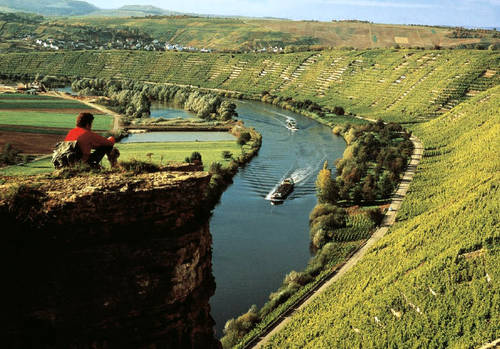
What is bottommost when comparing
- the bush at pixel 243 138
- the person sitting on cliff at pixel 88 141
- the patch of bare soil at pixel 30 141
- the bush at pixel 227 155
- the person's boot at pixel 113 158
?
the patch of bare soil at pixel 30 141

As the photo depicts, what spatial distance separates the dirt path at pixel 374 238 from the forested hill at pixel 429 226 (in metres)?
0.90

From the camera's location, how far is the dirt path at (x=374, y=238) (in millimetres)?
34625

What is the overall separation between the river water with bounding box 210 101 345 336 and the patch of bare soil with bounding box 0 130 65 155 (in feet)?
86.1

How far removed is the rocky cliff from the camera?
9.70m

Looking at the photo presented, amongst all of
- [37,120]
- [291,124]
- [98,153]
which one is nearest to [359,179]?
[291,124]

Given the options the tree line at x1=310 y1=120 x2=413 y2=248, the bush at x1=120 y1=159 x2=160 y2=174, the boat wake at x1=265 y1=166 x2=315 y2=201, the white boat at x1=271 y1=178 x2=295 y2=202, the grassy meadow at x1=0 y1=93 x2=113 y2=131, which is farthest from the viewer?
the grassy meadow at x1=0 y1=93 x2=113 y2=131

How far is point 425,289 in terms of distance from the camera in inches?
1303


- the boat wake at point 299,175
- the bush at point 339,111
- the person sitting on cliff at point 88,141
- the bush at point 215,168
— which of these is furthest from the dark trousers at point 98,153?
the bush at point 339,111

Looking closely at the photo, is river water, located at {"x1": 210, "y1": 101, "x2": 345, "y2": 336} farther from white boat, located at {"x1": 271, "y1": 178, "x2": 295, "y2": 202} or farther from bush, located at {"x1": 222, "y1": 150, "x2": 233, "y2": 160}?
bush, located at {"x1": 222, "y1": 150, "x2": 233, "y2": 160}

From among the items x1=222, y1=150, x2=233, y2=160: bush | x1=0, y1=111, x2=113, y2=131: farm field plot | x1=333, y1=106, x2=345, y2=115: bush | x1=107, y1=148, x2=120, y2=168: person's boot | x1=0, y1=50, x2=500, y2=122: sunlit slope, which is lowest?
x1=0, y1=111, x2=113, y2=131: farm field plot

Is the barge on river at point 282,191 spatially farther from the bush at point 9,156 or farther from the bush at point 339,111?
the bush at point 339,111

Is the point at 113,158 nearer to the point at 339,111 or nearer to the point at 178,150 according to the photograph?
the point at 178,150

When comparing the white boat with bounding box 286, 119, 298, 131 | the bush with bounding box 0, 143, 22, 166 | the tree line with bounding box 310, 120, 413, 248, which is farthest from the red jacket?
the white boat with bounding box 286, 119, 298, 131

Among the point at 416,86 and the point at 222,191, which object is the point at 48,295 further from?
the point at 416,86
